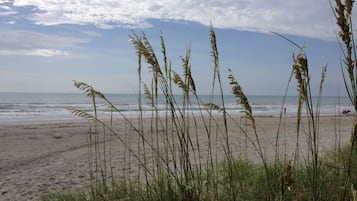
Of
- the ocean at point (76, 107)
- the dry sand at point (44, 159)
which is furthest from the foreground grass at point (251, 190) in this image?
the ocean at point (76, 107)

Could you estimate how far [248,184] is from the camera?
4.12m

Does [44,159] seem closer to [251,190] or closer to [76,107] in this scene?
[251,190]

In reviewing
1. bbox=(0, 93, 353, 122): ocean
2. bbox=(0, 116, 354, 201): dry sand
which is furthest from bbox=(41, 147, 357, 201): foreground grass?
bbox=(0, 93, 353, 122): ocean

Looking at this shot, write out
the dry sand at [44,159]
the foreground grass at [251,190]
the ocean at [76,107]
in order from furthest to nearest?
the ocean at [76,107] < the dry sand at [44,159] < the foreground grass at [251,190]

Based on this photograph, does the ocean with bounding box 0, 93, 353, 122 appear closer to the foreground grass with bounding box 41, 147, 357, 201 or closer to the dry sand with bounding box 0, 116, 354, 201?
the foreground grass with bounding box 41, 147, 357, 201

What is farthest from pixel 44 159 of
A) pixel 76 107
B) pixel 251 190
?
pixel 76 107

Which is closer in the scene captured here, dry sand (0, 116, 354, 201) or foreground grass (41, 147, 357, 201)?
foreground grass (41, 147, 357, 201)

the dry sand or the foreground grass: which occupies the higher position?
the foreground grass

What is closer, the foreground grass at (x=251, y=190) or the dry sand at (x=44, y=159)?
the foreground grass at (x=251, y=190)

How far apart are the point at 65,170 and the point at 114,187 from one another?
12.2ft

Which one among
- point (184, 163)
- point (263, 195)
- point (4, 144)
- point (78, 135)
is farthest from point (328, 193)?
point (78, 135)

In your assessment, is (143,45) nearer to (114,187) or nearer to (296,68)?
(296,68)

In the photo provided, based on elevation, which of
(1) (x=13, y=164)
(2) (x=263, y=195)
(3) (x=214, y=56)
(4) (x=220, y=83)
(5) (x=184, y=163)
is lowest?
(1) (x=13, y=164)

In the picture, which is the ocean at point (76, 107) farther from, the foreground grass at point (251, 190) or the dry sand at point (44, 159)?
the dry sand at point (44, 159)
